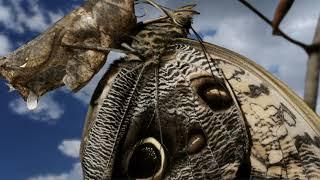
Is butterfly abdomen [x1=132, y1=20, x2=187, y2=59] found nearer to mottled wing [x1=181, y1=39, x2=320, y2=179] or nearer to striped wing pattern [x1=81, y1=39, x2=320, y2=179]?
striped wing pattern [x1=81, y1=39, x2=320, y2=179]

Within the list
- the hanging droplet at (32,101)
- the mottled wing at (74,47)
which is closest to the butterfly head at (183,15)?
the mottled wing at (74,47)

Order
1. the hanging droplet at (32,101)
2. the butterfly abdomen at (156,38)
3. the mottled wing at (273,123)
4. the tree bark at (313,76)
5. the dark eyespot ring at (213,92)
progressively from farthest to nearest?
the hanging droplet at (32,101)
the butterfly abdomen at (156,38)
the dark eyespot ring at (213,92)
the mottled wing at (273,123)
the tree bark at (313,76)

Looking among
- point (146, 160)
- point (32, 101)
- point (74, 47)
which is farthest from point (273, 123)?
point (32, 101)

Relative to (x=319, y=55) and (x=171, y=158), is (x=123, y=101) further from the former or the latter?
(x=319, y=55)

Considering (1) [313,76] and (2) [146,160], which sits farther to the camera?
(2) [146,160]

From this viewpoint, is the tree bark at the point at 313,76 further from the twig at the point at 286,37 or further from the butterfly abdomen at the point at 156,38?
the butterfly abdomen at the point at 156,38

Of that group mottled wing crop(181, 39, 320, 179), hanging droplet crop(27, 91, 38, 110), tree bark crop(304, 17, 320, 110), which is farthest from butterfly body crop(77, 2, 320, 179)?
tree bark crop(304, 17, 320, 110)

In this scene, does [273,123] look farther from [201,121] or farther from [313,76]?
[313,76]
